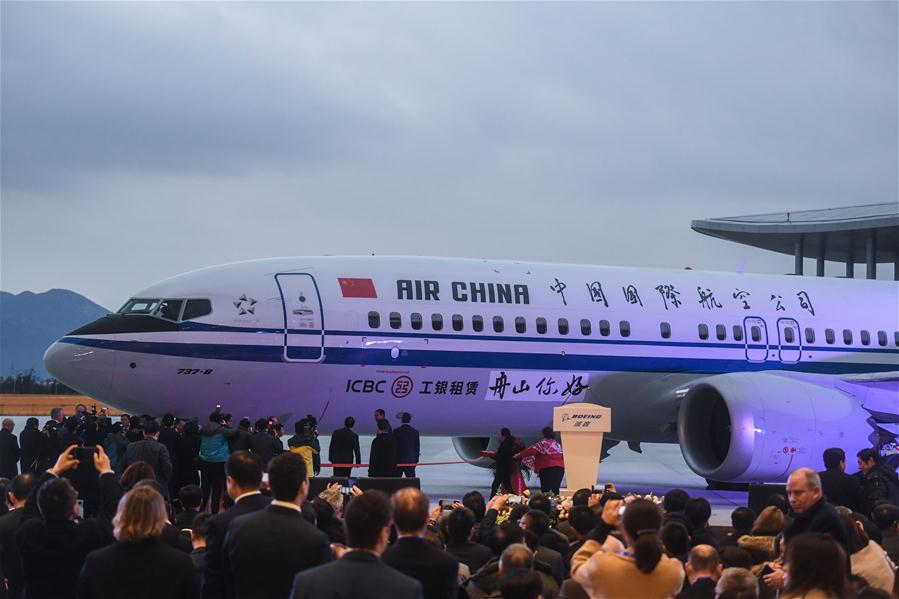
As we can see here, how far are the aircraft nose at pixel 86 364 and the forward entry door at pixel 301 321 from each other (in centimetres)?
238

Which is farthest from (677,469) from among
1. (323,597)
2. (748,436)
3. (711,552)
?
(323,597)

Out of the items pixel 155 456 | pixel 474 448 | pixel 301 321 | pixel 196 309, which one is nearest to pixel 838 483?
pixel 155 456

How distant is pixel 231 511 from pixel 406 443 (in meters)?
10.8

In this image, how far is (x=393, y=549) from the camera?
502 centimetres

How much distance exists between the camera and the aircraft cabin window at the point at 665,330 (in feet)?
63.0

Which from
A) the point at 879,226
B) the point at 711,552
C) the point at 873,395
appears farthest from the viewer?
the point at 879,226

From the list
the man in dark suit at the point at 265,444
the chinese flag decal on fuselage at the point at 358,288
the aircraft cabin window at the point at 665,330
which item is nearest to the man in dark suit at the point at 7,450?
→ the man in dark suit at the point at 265,444

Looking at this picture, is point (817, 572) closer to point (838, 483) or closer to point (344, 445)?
point (838, 483)

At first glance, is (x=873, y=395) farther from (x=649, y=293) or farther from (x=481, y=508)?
(x=481, y=508)

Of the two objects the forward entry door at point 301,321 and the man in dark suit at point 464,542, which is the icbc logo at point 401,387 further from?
the man in dark suit at point 464,542

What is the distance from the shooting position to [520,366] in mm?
17938

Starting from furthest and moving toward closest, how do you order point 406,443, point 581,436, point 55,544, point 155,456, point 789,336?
1. point 789,336
2. point 406,443
3. point 581,436
4. point 155,456
5. point 55,544

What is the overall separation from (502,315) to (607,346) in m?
1.94

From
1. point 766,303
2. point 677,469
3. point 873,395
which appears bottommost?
point 677,469
